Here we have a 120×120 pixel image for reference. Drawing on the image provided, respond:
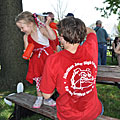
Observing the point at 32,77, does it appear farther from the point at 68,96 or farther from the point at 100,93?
the point at 100,93

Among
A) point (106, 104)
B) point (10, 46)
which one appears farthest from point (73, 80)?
point (10, 46)

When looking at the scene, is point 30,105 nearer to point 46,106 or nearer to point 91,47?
point 46,106

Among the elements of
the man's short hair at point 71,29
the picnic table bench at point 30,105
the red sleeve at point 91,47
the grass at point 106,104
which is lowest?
the grass at point 106,104

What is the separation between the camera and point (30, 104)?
2471mm

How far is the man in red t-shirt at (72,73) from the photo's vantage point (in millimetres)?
1372

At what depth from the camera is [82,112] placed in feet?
4.87

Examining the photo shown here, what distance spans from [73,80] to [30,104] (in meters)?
1.31

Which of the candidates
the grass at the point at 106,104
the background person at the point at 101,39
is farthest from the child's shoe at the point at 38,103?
the background person at the point at 101,39

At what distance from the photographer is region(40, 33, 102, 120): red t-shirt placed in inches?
54.4

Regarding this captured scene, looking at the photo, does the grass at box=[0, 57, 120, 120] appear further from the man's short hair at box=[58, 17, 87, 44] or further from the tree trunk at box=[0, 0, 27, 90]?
the man's short hair at box=[58, 17, 87, 44]

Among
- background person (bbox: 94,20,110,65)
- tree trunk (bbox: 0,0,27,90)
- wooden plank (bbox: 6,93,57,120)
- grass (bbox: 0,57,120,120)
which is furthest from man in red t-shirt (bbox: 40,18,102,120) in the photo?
background person (bbox: 94,20,110,65)

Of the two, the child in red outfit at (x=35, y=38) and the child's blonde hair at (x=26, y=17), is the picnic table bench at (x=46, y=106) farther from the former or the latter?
the child's blonde hair at (x=26, y=17)

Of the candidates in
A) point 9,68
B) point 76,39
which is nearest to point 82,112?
point 76,39

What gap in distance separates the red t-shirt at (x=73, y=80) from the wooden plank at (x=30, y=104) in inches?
23.7
